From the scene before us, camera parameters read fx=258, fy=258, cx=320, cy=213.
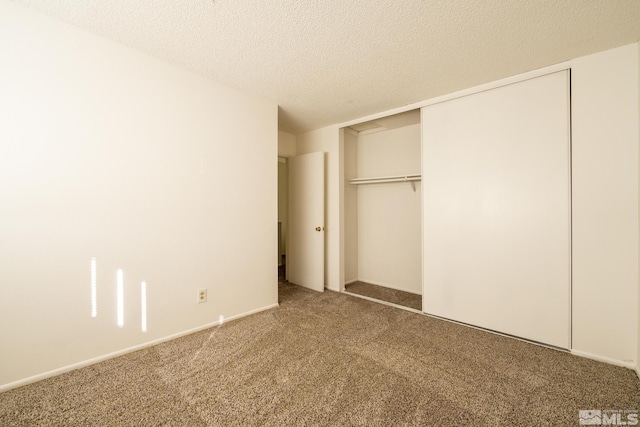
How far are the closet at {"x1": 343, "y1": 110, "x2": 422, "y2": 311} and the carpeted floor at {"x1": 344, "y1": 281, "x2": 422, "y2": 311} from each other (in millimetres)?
12

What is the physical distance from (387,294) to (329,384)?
2094mm

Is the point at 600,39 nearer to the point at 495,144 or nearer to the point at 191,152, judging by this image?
the point at 495,144

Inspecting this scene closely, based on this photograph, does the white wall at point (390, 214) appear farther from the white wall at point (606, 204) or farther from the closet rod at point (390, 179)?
the white wall at point (606, 204)

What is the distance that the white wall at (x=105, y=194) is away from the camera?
1619 mm

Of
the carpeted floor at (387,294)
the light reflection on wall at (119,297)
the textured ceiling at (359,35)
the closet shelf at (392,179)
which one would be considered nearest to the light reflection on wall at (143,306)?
→ the light reflection on wall at (119,297)

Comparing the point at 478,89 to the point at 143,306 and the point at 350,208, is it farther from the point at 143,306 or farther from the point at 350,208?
the point at 143,306

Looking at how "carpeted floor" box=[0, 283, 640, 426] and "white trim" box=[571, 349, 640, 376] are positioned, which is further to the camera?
"white trim" box=[571, 349, 640, 376]

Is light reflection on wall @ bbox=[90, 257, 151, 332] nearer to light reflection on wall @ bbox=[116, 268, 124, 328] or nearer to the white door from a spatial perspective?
light reflection on wall @ bbox=[116, 268, 124, 328]

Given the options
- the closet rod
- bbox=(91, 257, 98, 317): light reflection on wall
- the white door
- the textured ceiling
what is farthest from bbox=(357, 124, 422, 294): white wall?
bbox=(91, 257, 98, 317): light reflection on wall

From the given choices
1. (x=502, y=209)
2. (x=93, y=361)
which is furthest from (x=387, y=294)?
(x=93, y=361)

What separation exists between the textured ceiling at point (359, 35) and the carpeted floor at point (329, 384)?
2376 millimetres

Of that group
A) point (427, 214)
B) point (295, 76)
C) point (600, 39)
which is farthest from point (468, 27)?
point (427, 214)

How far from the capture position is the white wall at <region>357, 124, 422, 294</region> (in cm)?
364

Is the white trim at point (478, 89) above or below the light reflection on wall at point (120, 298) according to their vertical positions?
above
